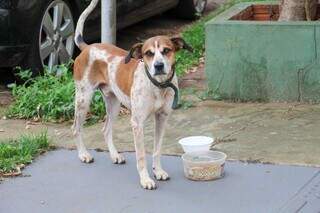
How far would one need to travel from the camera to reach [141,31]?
445 inches

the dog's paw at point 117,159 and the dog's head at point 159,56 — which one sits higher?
the dog's head at point 159,56

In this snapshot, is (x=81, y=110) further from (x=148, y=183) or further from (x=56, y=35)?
(x=56, y=35)

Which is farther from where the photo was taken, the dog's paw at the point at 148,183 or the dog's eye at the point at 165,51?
the dog's paw at the point at 148,183

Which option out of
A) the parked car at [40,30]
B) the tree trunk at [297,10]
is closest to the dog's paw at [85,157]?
the parked car at [40,30]

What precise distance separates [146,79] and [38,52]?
2782 millimetres

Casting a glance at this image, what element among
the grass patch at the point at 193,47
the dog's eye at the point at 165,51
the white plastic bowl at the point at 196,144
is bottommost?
the white plastic bowl at the point at 196,144

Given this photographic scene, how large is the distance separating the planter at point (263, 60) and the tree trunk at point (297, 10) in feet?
2.12

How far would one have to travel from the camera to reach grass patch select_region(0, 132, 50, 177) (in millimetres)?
5770

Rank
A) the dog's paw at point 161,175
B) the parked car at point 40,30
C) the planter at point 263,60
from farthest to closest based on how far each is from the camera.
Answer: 1. the parked car at point 40,30
2. the planter at point 263,60
3. the dog's paw at point 161,175

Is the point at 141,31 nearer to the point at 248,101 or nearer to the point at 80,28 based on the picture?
the point at 248,101

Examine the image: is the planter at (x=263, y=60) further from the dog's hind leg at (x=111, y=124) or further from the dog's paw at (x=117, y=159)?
the dog's paw at (x=117, y=159)

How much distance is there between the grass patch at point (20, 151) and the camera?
577cm

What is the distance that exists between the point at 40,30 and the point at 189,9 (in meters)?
4.44

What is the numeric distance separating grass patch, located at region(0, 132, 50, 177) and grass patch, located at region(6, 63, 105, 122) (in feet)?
2.35
